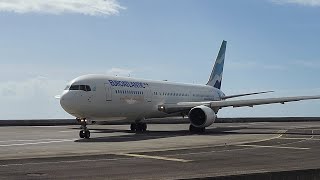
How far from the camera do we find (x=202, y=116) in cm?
3538

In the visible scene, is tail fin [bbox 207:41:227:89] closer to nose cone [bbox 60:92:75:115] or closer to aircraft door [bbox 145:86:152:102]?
aircraft door [bbox 145:86:152:102]

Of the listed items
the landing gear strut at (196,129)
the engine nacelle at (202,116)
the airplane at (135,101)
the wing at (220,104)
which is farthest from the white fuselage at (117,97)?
the engine nacelle at (202,116)

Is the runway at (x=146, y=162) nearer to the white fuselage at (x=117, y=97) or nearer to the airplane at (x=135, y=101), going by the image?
the white fuselage at (x=117, y=97)

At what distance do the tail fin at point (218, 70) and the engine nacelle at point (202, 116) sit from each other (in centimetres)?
1781

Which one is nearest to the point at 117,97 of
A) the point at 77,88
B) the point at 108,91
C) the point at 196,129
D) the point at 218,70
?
the point at 108,91

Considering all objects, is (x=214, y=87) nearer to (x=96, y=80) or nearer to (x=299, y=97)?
(x=299, y=97)

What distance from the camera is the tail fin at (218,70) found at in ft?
176

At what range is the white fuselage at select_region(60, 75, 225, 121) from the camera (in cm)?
2945

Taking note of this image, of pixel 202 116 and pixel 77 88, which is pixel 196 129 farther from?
pixel 77 88

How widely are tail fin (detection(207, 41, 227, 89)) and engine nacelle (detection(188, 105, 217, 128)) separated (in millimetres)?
17808

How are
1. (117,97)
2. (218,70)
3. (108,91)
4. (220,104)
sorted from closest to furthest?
(108,91) → (117,97) → (220,104) → (218,70)

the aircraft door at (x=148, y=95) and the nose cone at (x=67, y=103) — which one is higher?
the aircraft door at (x=148, y=95)

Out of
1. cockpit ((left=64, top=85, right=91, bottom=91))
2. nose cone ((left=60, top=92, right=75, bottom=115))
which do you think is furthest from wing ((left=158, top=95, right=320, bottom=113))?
nose cone ((left=60, top=92, right=75, bottom=115))

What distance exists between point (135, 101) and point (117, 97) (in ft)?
8.07
